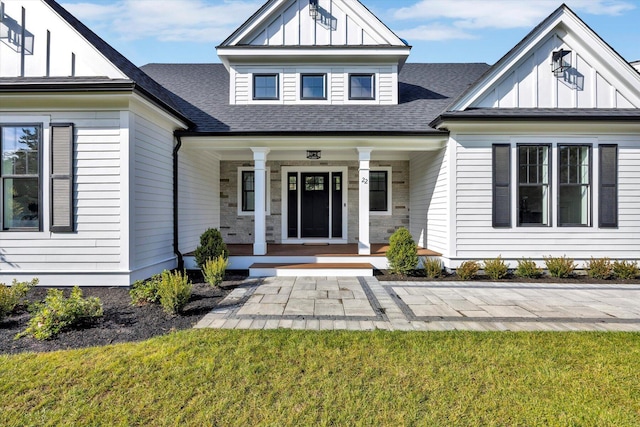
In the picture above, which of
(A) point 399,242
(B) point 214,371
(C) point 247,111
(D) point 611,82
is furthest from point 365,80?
(B) point 214,371

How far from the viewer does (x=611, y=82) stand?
24.3 ft

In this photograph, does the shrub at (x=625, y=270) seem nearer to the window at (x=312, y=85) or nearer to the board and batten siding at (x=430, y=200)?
the board and batten siding at (x=430, y=200)

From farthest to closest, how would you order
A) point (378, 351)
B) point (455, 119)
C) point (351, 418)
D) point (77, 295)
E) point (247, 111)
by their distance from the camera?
point (247, 111) < point (455, 119) < point (77, 295) < point (378, 351) < point (351, 418)

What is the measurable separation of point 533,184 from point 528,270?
1.95 meters

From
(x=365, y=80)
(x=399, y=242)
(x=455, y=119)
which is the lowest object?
(x=399, y=242)

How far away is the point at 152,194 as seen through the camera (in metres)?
6.54

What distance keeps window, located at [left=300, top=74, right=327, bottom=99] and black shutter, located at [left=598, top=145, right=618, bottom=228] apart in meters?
7.00

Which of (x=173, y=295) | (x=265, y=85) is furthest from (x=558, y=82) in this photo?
(x=173, y=295)

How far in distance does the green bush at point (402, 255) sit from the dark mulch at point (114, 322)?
3650 mm

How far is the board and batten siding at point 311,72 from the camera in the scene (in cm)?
923

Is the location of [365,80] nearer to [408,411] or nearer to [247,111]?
[247,111]

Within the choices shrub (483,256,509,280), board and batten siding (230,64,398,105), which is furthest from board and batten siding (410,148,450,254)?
board and batten siding (230,64,398,105)

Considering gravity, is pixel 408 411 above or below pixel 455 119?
below

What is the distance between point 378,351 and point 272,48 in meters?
8.47
